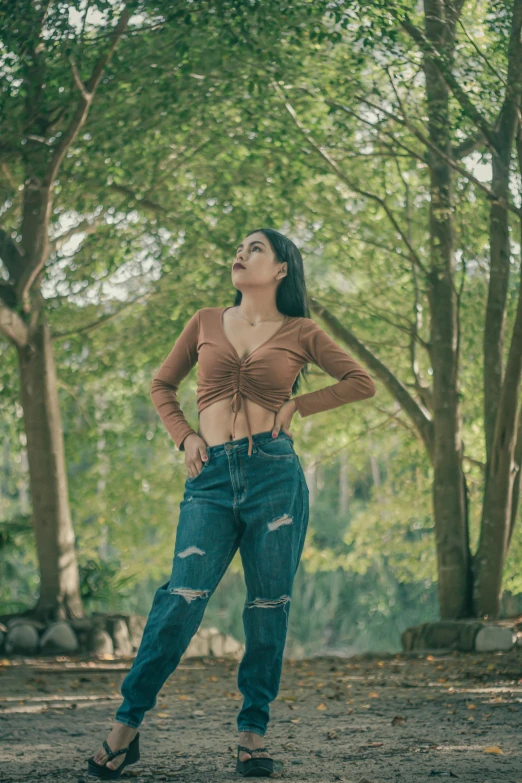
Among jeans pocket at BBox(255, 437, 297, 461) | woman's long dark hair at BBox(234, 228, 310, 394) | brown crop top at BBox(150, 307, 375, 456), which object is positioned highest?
woman's long dark hair at BBox(234, 228, 310, 394)

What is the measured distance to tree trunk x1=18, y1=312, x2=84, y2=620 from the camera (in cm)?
1113

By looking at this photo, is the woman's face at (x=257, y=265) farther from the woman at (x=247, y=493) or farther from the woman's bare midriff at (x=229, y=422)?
the woman's bare midriff at (x=229, y=422)

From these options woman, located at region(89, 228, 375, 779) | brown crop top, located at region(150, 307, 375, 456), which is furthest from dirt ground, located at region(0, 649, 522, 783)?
brown crop top, located at region(150, 307, 375, 456)

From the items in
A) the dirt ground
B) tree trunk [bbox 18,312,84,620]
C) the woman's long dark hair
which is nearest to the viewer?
the dirt ground

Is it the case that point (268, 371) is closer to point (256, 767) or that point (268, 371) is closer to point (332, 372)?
point (332, 372)

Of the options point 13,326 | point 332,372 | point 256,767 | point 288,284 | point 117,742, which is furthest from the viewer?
point 13,326

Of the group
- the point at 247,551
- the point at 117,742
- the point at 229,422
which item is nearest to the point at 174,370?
the point at 229,422

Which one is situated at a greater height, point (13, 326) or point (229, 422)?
point (13, 326)

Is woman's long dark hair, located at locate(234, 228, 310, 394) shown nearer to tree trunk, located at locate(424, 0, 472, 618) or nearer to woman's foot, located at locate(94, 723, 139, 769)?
woman's foot, located at locate(94, 723, 139, 769)

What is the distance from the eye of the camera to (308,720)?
19.6 ft

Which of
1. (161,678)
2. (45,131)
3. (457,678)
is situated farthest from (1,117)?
(161,678)

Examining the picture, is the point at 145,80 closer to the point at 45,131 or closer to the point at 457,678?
the point at 45,131

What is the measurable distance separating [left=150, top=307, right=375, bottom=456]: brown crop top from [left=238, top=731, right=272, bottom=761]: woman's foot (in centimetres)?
110

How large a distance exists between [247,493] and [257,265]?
0.96m
